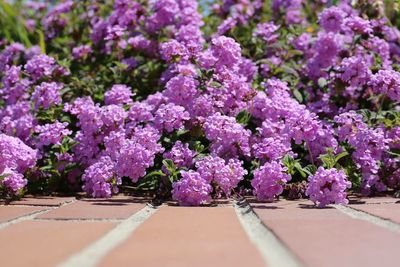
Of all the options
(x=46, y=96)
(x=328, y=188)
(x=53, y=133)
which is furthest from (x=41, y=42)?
(x=328, y=188)

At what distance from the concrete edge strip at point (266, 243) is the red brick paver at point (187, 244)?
0.07 ft

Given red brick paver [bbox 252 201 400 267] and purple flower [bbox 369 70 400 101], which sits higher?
purple flower [bbox 369 70 400 101]

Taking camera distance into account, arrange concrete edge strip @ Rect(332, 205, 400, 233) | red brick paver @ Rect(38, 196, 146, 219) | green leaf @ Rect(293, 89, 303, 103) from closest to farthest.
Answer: concrete edge strip @ Rect(332, 205, 400, 233)
red brick paver @ Rect(38, 196, 146, 219)
green leaf @ Rect(293, 89, 303, 103)

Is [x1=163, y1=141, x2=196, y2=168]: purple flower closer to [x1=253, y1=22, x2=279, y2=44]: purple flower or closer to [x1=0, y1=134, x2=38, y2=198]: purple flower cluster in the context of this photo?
[x1=0, y1=134, x2=38, y2=198]: purple flower cluster

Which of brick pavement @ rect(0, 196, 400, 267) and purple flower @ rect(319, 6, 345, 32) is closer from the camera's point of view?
brick pavement @ rect(0, 196, 400, 267)

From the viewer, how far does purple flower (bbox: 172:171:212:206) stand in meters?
2.21

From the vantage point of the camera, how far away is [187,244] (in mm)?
1442

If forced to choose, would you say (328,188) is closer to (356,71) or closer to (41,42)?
(356,71)

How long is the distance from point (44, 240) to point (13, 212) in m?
0.58

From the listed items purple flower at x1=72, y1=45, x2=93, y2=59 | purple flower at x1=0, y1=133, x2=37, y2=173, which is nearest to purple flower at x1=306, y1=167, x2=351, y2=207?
purple flower at x1=0, y1=133, x2=37, y2=173

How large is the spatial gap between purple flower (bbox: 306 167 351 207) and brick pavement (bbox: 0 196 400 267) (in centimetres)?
5

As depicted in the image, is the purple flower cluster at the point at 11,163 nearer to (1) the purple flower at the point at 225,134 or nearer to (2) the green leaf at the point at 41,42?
(1) the purple flower at the point at 225,134

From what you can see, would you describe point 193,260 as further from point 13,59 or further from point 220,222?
point 13,59

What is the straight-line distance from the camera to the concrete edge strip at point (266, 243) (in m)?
1.26
